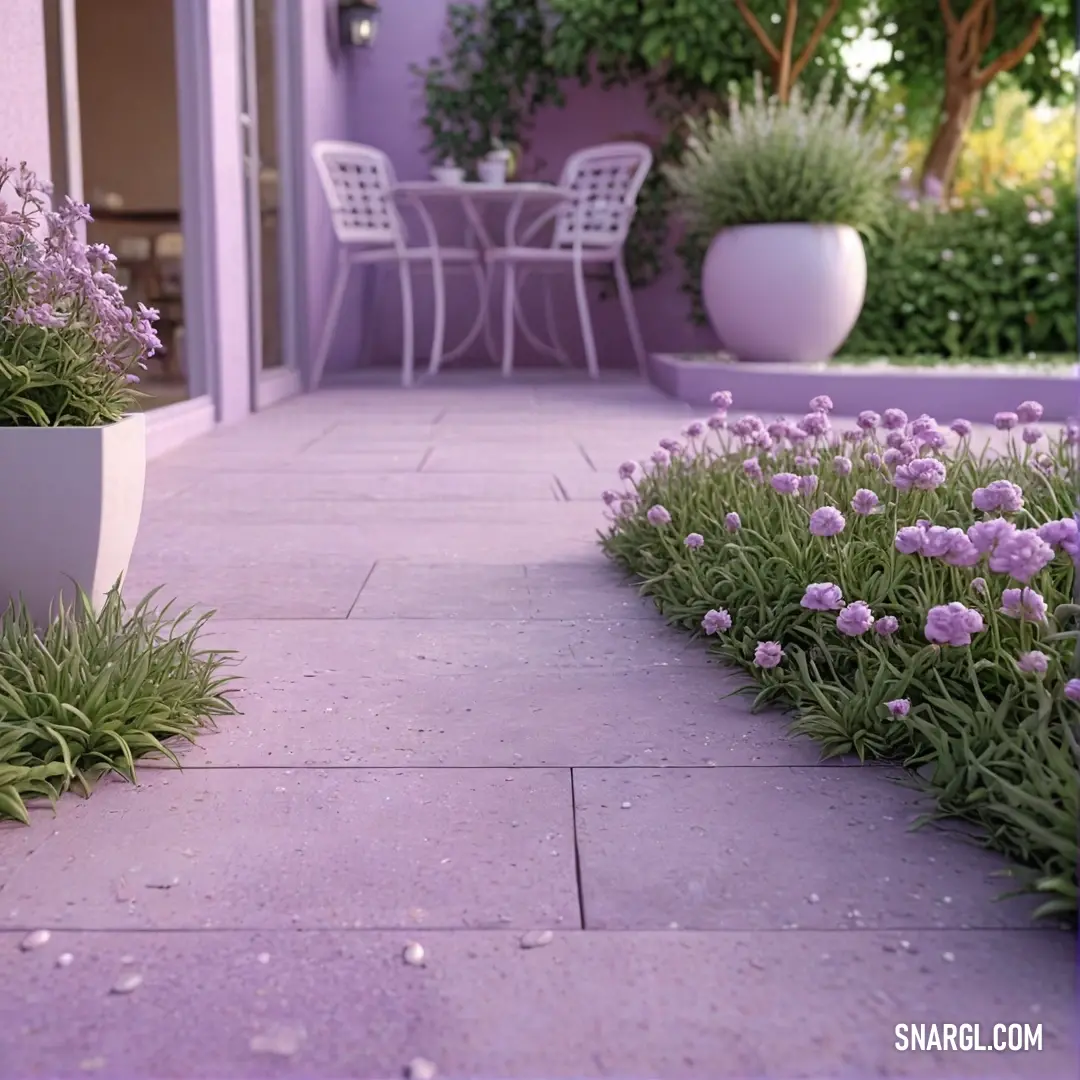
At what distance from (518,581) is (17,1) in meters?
1.57

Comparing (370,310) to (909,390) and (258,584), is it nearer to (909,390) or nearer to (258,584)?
(909,390)

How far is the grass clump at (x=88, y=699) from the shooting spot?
1.23m

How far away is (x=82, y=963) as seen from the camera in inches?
36.6

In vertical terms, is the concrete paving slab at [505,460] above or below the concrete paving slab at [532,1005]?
below

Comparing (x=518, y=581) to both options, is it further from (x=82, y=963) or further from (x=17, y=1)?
(x=17, y=1)

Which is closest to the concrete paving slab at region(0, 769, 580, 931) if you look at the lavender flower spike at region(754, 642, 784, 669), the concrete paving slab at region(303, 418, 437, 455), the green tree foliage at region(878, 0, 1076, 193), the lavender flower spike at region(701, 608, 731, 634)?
the lavender flower spike at region(754, 642, 784, 669)

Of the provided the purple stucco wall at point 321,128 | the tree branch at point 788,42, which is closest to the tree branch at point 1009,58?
the tree branch at point 788,42

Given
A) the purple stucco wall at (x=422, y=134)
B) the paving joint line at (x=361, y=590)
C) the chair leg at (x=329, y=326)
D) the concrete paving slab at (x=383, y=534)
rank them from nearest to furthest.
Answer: the paving joint line at (x=361, y=590) → the concrete paving slab at (x=383, y=534) → the chair leg at (x=329, y=326) → the purple stucco wall at (x=422, y=134)

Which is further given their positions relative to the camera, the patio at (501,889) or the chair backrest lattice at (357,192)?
the chair backrest lattice at (357,192)

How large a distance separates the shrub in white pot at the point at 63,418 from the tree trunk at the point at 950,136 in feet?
19.6

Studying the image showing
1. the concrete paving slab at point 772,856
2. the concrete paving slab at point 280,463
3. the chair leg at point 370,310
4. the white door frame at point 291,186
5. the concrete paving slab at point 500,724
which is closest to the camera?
the concrete paving slab at point 772,856

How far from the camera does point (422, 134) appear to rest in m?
7.15

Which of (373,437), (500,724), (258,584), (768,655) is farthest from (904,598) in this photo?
(373,437)

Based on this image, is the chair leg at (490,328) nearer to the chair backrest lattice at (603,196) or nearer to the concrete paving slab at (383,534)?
the chair backrest lattice at (603,196)
